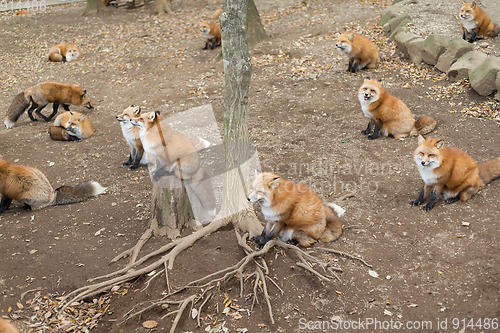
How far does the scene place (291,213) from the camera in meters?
4.80

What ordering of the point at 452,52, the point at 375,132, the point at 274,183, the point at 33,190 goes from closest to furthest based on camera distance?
1. the point at 274,183
2. the point at 33,190
3. the point at 375,132
4. the point at 452,52

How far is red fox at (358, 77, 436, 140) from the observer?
7840 millimetres

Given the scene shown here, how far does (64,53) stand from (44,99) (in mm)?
4545

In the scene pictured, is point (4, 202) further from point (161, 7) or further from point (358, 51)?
point (161, 7)

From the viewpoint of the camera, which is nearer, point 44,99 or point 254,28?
point 44,99

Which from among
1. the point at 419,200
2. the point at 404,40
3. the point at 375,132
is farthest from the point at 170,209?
the point at 404,40

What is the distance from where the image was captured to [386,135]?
810 cm

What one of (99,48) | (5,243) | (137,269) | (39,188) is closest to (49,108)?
(99,48)

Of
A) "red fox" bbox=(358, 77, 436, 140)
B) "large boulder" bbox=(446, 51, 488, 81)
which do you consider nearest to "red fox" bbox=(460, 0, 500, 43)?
"large boulder" bbox=(446, 51, 488, 81)

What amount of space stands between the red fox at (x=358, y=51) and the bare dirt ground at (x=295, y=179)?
418 millimetres

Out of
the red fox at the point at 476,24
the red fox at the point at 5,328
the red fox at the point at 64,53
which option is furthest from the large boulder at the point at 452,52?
the red fox at the point at 64,53

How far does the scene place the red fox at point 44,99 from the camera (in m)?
10.3

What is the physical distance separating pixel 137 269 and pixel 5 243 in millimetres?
2439

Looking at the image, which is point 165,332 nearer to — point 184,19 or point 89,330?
point 89,330
